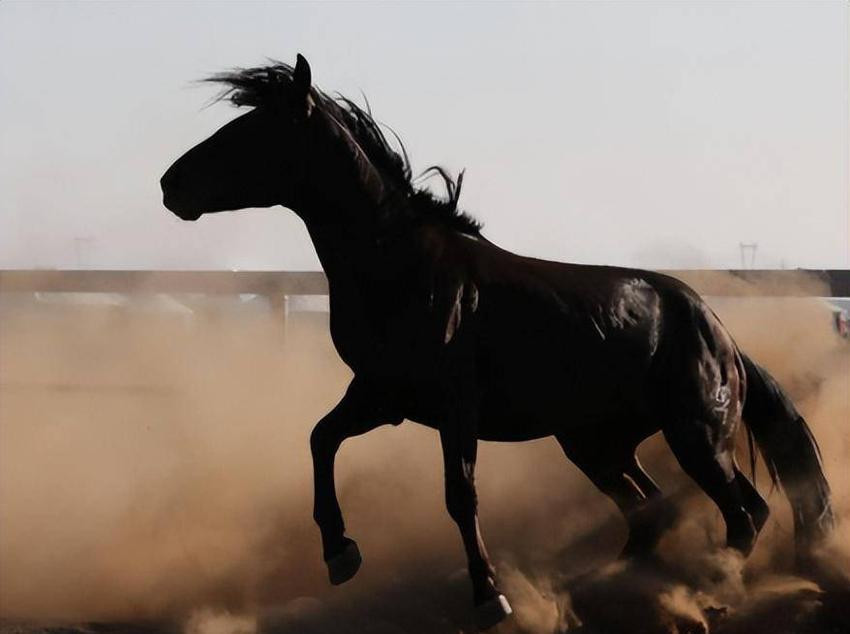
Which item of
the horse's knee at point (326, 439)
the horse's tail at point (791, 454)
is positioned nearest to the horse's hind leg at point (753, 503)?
the horse's tail at point (791, 454)

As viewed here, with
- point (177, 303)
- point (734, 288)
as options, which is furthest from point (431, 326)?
point (177, 303)

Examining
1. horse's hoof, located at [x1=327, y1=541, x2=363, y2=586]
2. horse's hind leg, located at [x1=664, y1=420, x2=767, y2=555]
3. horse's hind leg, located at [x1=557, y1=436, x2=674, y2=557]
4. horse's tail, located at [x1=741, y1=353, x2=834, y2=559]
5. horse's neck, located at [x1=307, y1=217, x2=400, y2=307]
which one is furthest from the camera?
horse's hind leg, located at [x1=557, y1=436, x2=674, y2=557]

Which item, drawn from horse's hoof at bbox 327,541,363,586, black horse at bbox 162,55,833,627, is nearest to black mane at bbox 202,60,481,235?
black horse at bbox 162,55,833,627

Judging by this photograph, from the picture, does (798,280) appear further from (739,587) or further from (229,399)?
(229,399)

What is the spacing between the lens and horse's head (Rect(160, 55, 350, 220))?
545cm

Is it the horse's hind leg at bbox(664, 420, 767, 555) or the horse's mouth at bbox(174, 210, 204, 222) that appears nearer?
the horse's mouth at bbox(174, 210, 204, 222)

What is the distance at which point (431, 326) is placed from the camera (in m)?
5.47

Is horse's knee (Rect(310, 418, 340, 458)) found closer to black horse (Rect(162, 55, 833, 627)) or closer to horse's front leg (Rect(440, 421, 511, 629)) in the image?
black horse (Rect(162, 55, 833, 627))

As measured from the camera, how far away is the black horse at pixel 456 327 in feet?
17.9

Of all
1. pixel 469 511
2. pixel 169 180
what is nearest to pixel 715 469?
pixel 469 511

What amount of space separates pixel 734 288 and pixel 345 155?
3.49 meters

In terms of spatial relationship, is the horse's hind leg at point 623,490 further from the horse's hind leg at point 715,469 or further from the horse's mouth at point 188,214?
the horse's mouth at point 188,214

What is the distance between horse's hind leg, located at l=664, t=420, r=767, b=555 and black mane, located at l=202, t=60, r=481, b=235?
4.15 feet

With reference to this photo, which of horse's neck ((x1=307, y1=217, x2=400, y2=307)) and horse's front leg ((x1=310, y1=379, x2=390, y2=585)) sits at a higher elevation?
horse's neck ((x1=307, y1=217, x2=400, y2=307))
